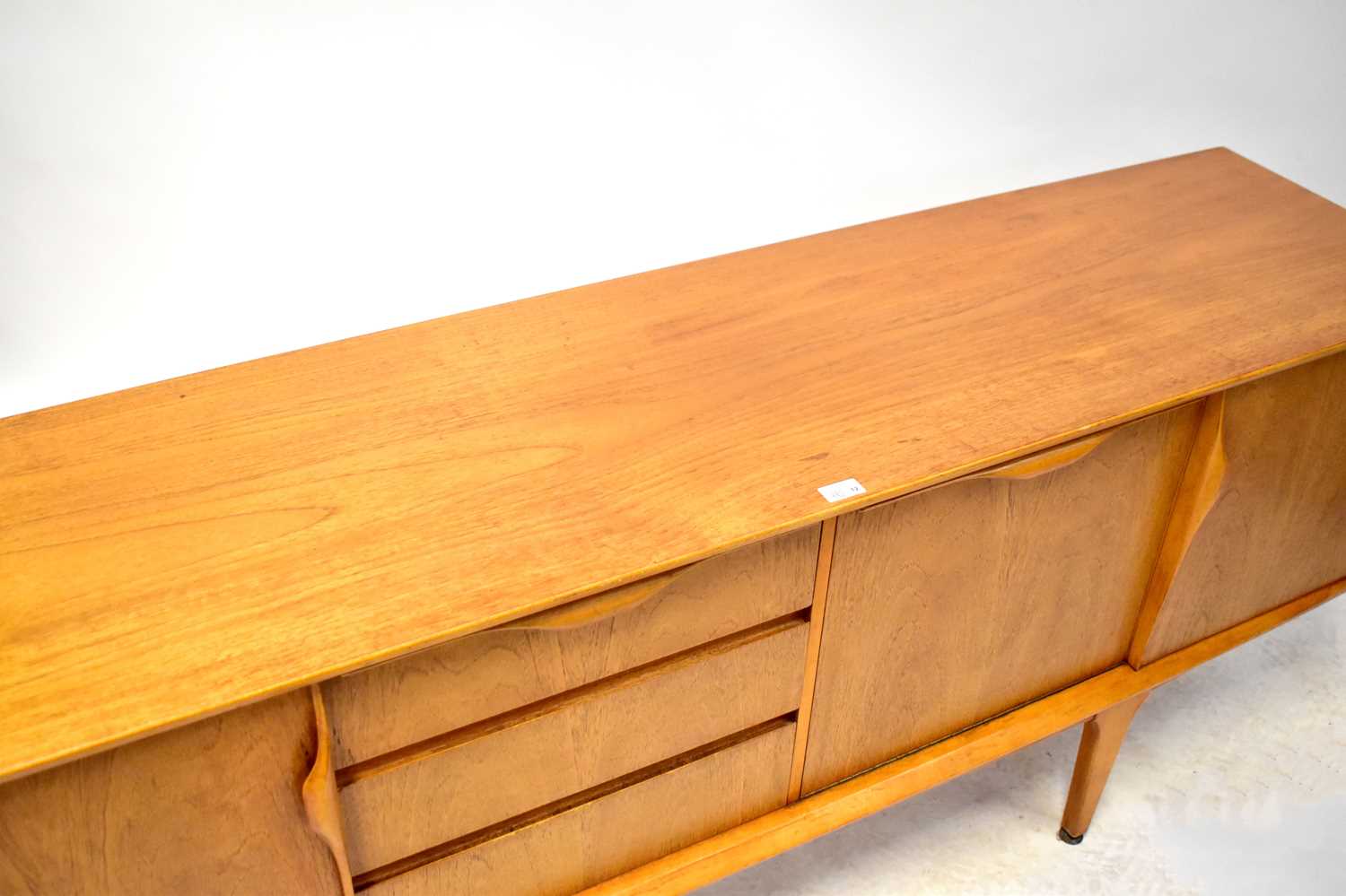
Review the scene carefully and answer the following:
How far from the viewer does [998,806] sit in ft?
7.84

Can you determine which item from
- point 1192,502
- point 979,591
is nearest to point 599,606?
point 979,591

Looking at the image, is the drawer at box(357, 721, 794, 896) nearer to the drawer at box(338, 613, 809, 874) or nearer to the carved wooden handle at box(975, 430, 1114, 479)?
the drawer at box(338, 613, 809, 874)

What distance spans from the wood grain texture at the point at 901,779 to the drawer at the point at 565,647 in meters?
0.37

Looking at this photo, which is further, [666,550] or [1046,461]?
[1046,461]

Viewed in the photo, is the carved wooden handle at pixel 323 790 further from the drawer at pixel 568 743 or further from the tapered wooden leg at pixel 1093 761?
the tapered wooden leg at pixel 1093 761

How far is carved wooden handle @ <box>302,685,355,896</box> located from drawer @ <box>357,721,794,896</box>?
0.49ft

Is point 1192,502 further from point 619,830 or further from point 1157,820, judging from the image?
point 619,830

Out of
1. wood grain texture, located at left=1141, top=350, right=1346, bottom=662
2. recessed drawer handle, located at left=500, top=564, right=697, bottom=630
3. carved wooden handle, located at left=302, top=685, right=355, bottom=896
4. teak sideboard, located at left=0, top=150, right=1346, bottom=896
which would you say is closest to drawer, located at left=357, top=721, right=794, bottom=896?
teak sideboard, located at left=0, top=150, right=1346, bottom=896

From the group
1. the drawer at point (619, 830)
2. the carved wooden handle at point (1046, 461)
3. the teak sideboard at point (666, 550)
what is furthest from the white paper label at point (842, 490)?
the drawer at point (619, 830)

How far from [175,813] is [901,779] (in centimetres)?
103

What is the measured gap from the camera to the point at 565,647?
1563mm

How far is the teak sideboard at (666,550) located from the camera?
1433 millimetres

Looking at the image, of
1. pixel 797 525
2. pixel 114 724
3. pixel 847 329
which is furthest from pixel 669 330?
pixel 114 724

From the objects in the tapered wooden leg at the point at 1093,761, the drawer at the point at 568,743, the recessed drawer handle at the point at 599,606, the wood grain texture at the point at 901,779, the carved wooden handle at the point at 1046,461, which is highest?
the carved wooden handle at the point at 1046,461
